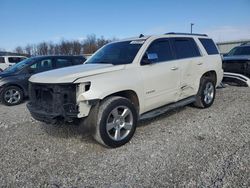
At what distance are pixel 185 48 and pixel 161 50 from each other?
94 centimetres

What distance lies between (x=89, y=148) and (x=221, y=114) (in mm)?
3427

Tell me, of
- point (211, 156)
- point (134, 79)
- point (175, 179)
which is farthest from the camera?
point (134, 79)

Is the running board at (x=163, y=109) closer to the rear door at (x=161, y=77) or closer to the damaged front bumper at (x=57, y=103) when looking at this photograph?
the rear door at (x=161, y=77)

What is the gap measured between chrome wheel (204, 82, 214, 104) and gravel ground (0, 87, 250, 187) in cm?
77

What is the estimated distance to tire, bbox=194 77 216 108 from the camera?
20.1 feet

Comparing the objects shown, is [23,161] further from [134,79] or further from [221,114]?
[221,114]

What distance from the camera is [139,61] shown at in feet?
14.8

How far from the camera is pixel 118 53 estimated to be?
501 cm

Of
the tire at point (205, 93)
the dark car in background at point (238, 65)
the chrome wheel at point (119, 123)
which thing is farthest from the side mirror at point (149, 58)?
the dark car in background at point (238, 65)

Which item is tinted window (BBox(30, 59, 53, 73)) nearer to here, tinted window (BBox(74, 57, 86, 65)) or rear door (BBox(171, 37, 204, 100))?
tinted window (BBox(74, 57, 86, 65))

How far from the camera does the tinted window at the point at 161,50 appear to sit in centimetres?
491

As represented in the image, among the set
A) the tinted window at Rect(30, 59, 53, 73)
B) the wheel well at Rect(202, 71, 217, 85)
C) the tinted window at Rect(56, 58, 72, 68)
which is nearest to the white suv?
the wheel well at Rect(202, 71, 217, 85)

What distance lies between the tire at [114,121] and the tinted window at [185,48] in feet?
6.36

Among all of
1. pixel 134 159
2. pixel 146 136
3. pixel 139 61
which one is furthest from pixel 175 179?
pixel 139 61
